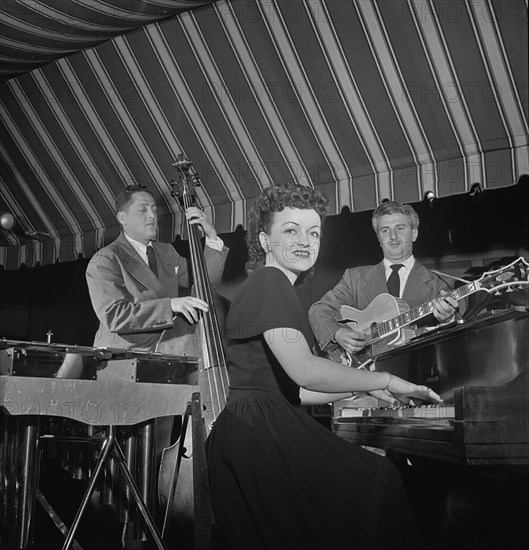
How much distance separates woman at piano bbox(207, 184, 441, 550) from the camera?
65.5 inches

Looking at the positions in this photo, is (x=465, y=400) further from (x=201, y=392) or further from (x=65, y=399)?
(x=201, y=392)

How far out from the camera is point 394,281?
3396mm

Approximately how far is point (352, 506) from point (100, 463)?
1421 mm

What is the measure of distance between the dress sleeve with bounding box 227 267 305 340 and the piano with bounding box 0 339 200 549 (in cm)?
107

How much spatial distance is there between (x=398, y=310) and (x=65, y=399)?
157 centimetres

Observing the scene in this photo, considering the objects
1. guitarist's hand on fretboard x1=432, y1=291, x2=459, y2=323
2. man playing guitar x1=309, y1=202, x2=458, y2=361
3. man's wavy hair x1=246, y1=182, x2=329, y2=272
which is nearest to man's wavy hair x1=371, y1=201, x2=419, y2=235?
man playing guitar x1=309, y1=202, x2=458, y2=361

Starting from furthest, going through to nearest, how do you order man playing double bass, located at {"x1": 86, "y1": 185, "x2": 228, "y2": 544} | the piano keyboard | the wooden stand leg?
man playing double bass, located at {"x1": 86, "y1": 185, "x2": 228, "y2": 544} < the piano keyboard < the wooden stand leg

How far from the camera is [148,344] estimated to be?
372 cm

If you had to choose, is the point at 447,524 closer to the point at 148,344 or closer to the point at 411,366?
the point at 411,366

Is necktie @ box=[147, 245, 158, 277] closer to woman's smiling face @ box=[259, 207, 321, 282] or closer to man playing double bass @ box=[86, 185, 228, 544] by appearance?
man playing double bass @ box=[86, 185, 228, 544]

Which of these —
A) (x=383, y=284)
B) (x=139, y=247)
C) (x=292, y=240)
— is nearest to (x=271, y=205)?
(x=292, y=240)

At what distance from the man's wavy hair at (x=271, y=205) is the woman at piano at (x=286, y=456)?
627 millimetres

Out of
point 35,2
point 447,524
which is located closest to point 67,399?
point 447,524

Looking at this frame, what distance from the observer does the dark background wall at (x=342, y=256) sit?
3.28m
